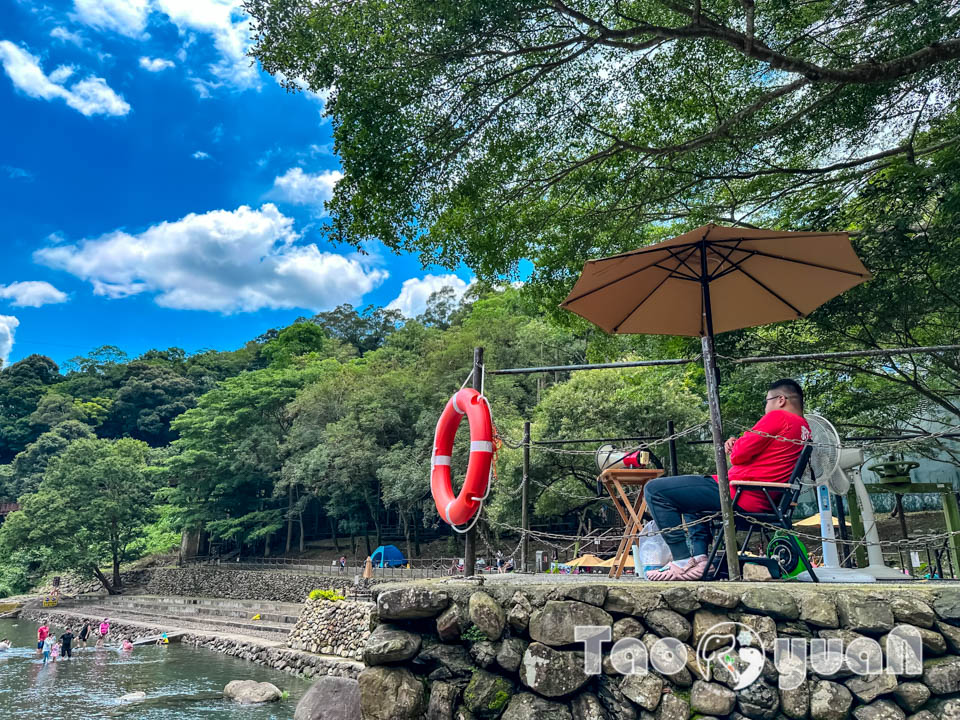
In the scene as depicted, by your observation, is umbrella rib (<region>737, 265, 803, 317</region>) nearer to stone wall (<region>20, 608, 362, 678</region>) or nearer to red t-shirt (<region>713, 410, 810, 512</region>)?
red t-shirt (<region>713, 410, 810, 512</region>)

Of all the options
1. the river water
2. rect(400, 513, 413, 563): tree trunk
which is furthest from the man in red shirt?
rect(400, 513, 413, 563): tree trunk

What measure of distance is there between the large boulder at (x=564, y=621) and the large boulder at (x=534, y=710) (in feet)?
0.75

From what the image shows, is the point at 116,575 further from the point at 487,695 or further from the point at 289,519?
the point at 487,695

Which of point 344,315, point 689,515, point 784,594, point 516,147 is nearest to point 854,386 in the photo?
point 516,147

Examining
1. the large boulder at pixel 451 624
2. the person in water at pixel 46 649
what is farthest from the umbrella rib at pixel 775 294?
the person in water at pixel 46 649

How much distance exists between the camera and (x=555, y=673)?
2596mm

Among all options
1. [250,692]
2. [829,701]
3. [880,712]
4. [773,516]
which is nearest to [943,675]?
[880,712]

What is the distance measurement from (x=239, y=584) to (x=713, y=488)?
28.1m

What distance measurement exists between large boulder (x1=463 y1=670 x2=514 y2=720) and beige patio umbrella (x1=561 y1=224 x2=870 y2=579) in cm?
112

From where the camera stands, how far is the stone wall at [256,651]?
49.1 feet

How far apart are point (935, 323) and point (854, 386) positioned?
257 cm

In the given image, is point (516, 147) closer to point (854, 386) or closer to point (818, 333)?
point (818, 333)

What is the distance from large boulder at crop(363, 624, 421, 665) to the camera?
109 inches

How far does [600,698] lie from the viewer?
2.58 metres
